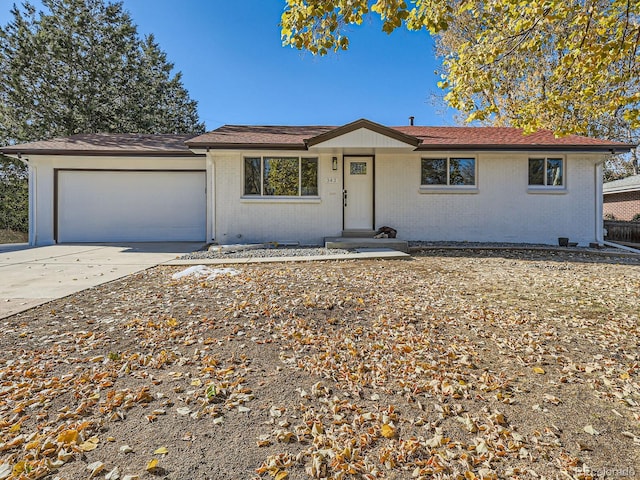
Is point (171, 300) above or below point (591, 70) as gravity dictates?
below

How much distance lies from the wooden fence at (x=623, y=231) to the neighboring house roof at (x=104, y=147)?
15.6 m

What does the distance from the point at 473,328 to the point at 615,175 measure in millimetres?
32286

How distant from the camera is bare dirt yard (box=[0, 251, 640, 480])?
1.74 meters

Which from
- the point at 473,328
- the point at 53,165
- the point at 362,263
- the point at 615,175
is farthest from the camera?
the point at 615,175

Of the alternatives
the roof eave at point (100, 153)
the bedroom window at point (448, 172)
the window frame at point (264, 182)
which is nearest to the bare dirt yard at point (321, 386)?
the window frame at point (264, 182)

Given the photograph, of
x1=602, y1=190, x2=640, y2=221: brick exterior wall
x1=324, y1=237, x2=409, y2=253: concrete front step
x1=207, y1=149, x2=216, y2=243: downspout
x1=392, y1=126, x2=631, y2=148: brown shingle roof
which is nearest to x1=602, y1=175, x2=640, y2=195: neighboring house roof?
x1=602, y1=190, x2=640, y2=221: brick exterior wall

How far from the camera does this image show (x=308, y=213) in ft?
32.8

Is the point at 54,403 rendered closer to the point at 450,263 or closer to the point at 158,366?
A: the point at 158,366

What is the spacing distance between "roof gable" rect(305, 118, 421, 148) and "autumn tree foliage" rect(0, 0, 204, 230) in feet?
57.7

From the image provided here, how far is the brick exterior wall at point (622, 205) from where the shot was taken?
17156 mm

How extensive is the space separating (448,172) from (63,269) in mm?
9945

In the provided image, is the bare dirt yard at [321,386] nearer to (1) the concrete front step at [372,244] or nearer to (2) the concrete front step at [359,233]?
(1) the concrete front step at [372,244]

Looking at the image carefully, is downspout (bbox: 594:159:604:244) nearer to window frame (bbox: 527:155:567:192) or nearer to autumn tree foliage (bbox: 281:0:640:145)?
window frame (bbox: 527:155:567:192)

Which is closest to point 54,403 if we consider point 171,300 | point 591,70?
point 171,300
